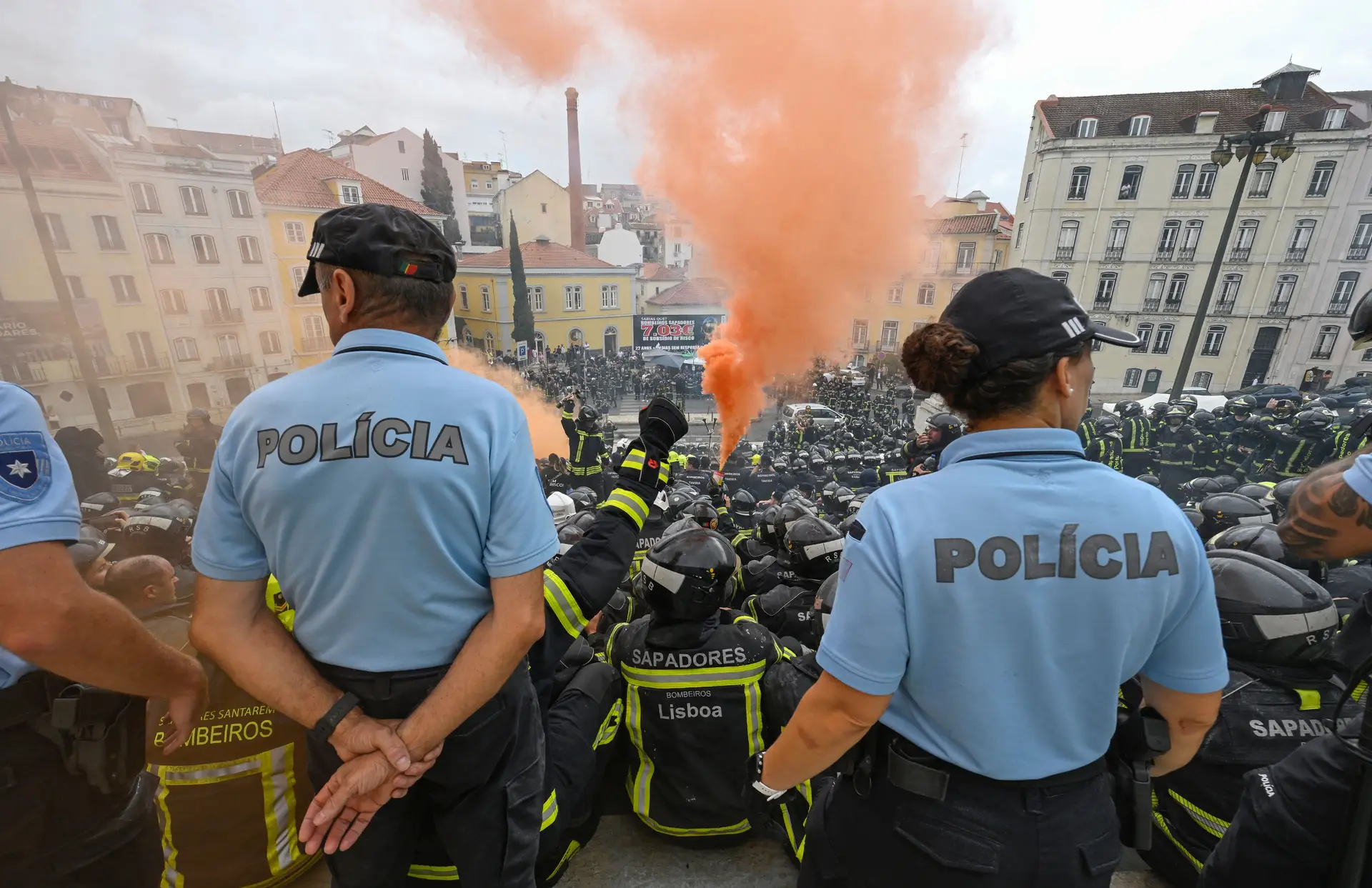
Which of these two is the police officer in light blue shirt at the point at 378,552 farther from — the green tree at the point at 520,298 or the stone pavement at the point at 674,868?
the green tree at the point at 520,298

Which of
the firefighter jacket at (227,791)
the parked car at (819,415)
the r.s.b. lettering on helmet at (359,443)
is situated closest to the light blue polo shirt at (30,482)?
the r.s.b. lettering on helmet at (359,443)

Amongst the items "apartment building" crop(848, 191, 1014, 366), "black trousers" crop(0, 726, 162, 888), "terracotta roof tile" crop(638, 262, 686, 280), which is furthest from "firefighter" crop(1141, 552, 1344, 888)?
"terracotta roof tile" crop(638, 262, 686, 280)

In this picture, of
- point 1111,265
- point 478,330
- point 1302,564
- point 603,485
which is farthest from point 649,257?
point 1302,564

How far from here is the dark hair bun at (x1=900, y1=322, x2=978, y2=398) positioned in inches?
53.1

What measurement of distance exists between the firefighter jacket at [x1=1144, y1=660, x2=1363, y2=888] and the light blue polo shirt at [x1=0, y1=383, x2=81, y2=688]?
402 cm

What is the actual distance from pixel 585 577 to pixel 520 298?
3240 cm

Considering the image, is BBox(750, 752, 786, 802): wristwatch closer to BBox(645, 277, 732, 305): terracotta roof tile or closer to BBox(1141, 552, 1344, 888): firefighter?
BBox(1141, 552, 1344, 888): firefighter

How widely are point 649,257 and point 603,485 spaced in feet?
153

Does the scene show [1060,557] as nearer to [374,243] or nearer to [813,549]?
[374,243]

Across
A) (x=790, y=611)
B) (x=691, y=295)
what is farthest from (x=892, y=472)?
(x=691, y=295)

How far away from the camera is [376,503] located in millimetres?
1388

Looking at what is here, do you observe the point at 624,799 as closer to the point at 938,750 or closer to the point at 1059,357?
the point at 938,750

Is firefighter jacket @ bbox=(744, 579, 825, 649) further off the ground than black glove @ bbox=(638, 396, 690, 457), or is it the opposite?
black glove @ bbox=(638, 396, 690, 457)

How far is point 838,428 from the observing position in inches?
752
